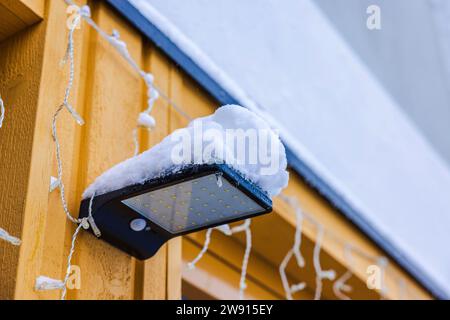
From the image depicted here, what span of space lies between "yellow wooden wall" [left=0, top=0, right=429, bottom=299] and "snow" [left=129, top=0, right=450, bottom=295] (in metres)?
0.09

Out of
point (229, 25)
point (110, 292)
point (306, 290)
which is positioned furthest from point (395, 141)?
point (110, 292)

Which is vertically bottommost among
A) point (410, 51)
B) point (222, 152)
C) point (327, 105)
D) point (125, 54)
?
point (222, 152)

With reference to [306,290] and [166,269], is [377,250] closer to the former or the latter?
[306,290]

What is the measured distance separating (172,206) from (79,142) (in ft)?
0.69

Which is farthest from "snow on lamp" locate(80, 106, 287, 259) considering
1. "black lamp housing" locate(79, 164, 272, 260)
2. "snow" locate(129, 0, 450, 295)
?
"snow" locate(129, 0, 450, 295)

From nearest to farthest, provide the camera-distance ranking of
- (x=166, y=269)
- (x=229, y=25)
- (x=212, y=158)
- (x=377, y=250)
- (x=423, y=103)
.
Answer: (x=212, y=158)
(x=166, y=269)
(x=229, y=25)
(x=377, y=250)
(x=423, y=103)

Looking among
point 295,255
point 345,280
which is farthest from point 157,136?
point 345,280

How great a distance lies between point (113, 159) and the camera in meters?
1.08

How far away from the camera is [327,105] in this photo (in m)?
1.74

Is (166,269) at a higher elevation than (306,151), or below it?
below

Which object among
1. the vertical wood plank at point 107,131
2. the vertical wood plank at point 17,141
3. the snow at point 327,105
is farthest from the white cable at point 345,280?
the vertical wood plank at point 17,141

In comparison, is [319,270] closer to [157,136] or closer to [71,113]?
[157,136]

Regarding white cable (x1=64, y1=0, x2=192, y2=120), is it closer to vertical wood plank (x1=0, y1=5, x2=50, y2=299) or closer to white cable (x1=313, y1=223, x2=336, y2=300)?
vertical wood plank (x1=0, y1=5, x2=50, y2=299)
